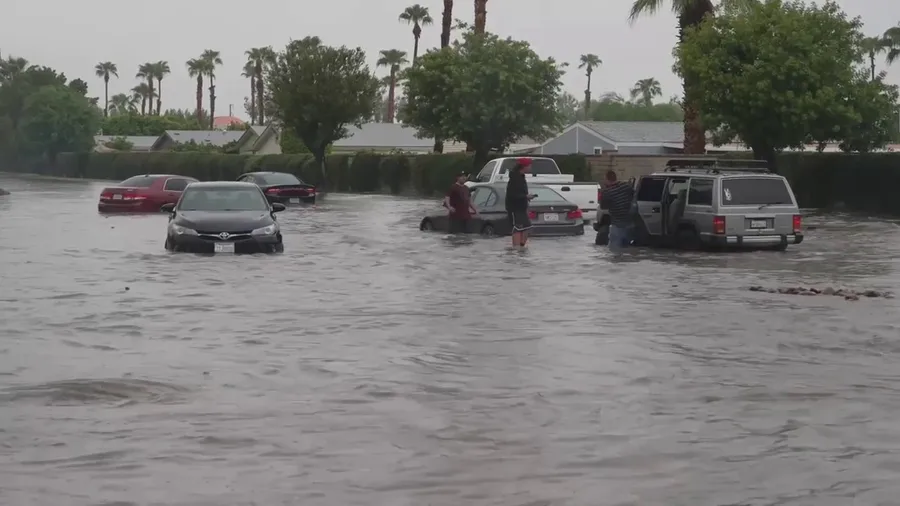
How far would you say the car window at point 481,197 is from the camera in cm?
2969

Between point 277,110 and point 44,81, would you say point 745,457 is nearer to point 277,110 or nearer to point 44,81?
point 277,110

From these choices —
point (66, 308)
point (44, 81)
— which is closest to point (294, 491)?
point (66, 308)

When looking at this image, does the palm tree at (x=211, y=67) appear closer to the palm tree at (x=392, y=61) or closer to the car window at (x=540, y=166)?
the palm tree at (x=392, y=61)

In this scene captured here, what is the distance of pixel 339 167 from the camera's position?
69.7 meters

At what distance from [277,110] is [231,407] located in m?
63.2

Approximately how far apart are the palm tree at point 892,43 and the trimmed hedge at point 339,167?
6312 cm

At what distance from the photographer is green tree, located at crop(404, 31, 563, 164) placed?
57.5 metres

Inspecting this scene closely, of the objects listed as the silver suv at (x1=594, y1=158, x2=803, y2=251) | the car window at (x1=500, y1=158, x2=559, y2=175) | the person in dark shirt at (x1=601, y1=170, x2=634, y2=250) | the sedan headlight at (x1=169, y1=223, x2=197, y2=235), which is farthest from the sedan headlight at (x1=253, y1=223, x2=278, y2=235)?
the car window at (x1=500, y1=158, x2=559, y2=175)

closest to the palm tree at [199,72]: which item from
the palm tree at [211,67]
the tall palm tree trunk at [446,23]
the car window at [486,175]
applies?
the palm tree at [211,67]

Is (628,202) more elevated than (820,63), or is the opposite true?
(820,63)

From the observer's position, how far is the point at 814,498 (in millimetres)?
7484

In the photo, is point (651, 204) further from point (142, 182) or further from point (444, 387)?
point (142, 182)

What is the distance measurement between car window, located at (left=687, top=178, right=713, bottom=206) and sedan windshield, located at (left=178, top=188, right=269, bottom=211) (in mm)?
7416

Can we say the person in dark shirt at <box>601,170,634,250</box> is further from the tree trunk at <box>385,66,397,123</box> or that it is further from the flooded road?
the tree trunk at <box>385,66,397,123</box>
